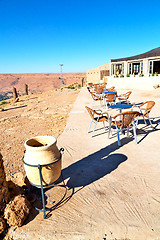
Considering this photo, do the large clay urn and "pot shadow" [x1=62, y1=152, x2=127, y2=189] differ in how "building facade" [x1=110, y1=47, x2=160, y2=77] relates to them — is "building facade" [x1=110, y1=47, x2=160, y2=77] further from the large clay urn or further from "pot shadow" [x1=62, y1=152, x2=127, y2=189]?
the large clay urn

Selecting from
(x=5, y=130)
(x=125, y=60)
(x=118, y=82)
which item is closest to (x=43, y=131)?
(x=5, y=130)

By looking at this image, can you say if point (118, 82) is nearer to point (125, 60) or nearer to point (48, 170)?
point (125, 60)

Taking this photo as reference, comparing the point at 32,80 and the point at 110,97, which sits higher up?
the point at 32,80

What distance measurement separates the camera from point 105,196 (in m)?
2.56

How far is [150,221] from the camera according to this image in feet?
6.93

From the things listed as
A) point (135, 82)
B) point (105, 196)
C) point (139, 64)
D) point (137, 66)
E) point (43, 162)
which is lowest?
point (105, 196)

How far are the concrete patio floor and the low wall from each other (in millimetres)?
11713

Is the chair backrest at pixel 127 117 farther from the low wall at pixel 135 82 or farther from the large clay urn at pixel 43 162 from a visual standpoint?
the low wall at pixel 135 82

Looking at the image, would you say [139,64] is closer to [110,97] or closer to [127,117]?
[110,97]

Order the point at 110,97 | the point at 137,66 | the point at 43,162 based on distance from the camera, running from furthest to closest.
Result: the point at 137,66 → the point at 110,97 → the point at 43,162

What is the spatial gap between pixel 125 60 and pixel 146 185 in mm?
20009

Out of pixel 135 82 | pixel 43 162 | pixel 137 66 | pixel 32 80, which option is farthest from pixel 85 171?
pixel 32 80

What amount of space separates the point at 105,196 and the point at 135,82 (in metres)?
15.2

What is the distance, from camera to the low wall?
1462 cm
